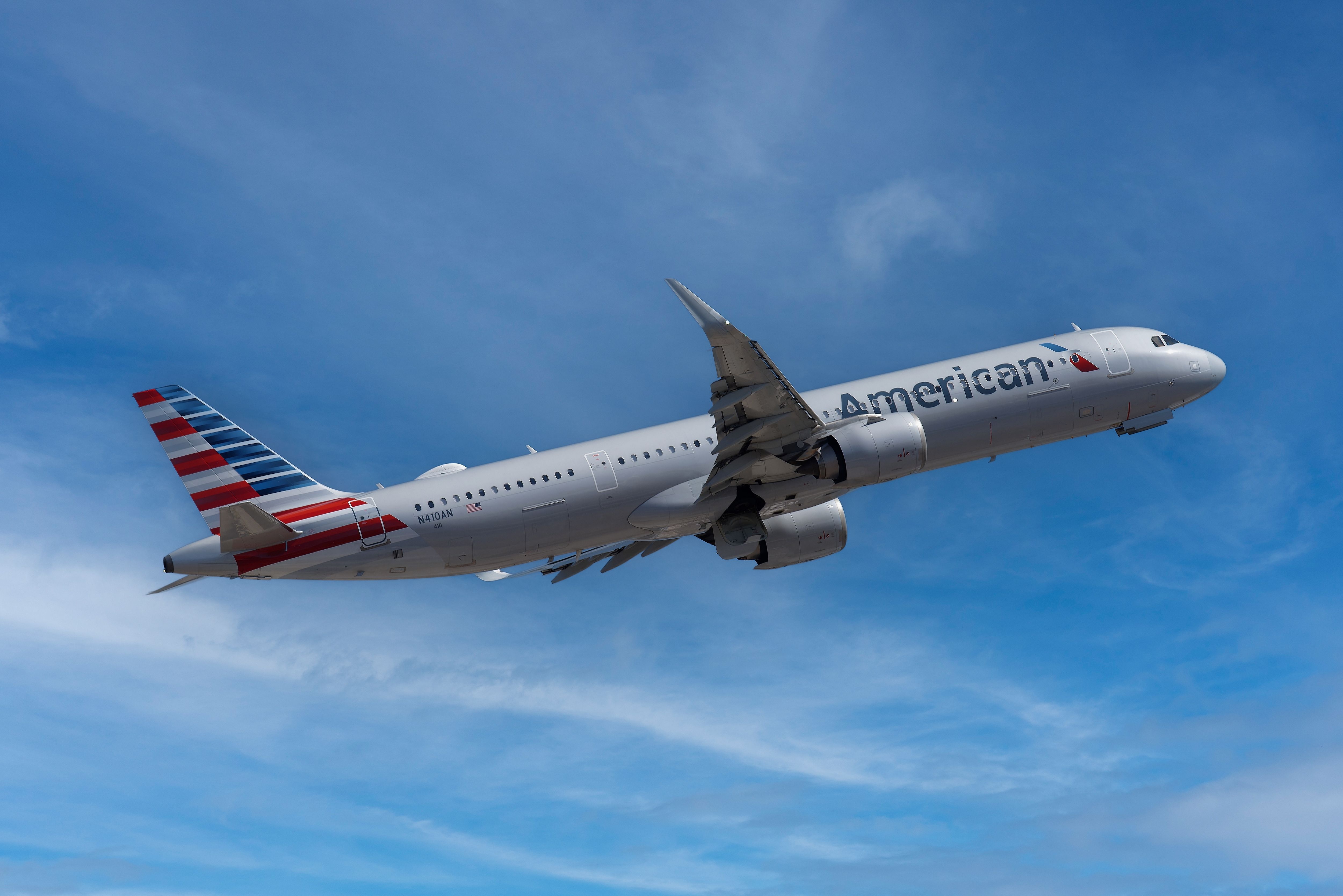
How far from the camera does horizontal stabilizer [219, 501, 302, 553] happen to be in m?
26.2

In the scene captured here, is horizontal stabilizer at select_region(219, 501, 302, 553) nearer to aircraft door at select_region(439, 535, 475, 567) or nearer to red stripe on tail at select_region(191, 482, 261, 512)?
red stripe on tail at select_region(191, 482, 261, 512)

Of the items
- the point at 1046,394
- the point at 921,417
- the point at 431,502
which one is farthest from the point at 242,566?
the point at 1046,394

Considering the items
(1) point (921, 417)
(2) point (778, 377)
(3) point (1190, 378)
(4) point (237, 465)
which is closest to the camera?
(2) point (778, 377)

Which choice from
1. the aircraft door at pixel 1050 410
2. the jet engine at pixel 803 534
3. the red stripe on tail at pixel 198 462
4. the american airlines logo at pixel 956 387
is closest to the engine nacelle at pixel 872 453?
A: the american airlines logo at pixel 956 387

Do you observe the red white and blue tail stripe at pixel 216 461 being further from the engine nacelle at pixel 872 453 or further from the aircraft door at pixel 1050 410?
the aircraft door at pixel 1050 410

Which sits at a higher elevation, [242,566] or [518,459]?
[518,459]

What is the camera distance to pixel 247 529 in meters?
26.4

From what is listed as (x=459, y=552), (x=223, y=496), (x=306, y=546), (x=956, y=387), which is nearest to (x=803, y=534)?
(x=956, y=387)

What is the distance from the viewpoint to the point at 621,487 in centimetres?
2953

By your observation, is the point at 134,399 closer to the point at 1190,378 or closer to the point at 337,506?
the point at 337,506

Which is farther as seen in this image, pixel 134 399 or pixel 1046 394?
pixel 1046 394

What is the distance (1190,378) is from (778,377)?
726 inches

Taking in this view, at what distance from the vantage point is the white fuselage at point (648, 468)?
91.8ft

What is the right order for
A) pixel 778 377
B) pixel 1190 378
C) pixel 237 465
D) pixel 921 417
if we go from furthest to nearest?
1. pixel 1190 378
2. pixel 921 417
3. pixel 237 465
4. pixel 778 377
